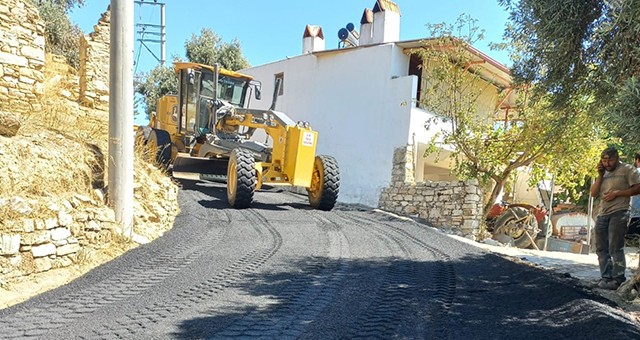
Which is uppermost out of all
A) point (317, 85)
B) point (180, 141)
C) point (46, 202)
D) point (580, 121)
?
point (317, 85)

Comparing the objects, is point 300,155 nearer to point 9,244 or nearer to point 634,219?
point 9,244

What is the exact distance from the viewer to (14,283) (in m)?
4.12

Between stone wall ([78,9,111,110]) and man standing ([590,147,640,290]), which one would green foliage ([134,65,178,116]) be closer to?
stone wall ([78,9,111,110])

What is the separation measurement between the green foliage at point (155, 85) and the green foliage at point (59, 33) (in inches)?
314

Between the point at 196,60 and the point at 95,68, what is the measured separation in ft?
47.5

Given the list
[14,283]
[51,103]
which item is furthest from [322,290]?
[51,103]

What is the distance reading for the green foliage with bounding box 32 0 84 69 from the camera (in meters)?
12.4

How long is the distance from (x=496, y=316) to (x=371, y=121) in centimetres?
944

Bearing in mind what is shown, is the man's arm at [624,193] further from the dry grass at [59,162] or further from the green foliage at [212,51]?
the green foliage at [212,51]

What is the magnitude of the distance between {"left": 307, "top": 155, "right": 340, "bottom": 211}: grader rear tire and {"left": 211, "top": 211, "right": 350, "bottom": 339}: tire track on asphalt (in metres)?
2.83

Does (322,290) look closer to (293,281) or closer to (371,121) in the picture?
(293,281)

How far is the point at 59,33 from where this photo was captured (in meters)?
12.8

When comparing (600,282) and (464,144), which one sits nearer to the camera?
(600,282)

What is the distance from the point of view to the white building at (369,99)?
39.5ft
